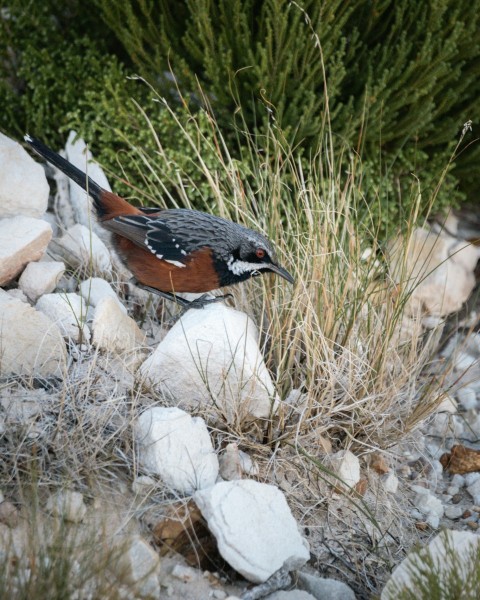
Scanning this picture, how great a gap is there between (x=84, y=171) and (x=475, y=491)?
9.12ft

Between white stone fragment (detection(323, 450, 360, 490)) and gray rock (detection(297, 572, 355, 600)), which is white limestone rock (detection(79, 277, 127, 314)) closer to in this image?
white stone fragment (detection(323, 450, 360, 490))

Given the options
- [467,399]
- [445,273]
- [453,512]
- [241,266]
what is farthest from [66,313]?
[445,273]

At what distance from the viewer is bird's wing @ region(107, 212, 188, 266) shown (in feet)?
12.7

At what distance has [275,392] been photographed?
3656mm

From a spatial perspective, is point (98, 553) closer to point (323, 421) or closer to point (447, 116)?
point (323, 421)

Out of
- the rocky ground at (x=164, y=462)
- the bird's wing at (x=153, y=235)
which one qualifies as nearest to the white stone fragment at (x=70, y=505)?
the rocky ground at (x=164, y=462)

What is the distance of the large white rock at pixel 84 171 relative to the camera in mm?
4758

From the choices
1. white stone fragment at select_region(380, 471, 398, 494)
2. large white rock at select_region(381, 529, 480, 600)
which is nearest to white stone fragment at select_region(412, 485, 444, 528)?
white stone fragment at select_region(380, 471, 398, 494)

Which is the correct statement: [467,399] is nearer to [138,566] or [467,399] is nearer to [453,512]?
[453,512]

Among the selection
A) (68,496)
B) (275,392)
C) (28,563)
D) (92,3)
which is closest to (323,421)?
(275,392)

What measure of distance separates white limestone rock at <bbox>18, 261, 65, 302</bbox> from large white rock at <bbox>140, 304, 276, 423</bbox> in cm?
73

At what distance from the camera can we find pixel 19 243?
13.2 ft

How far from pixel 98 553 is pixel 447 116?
4009 mm

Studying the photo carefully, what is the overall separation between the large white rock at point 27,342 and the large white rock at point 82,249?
0.85 meters
